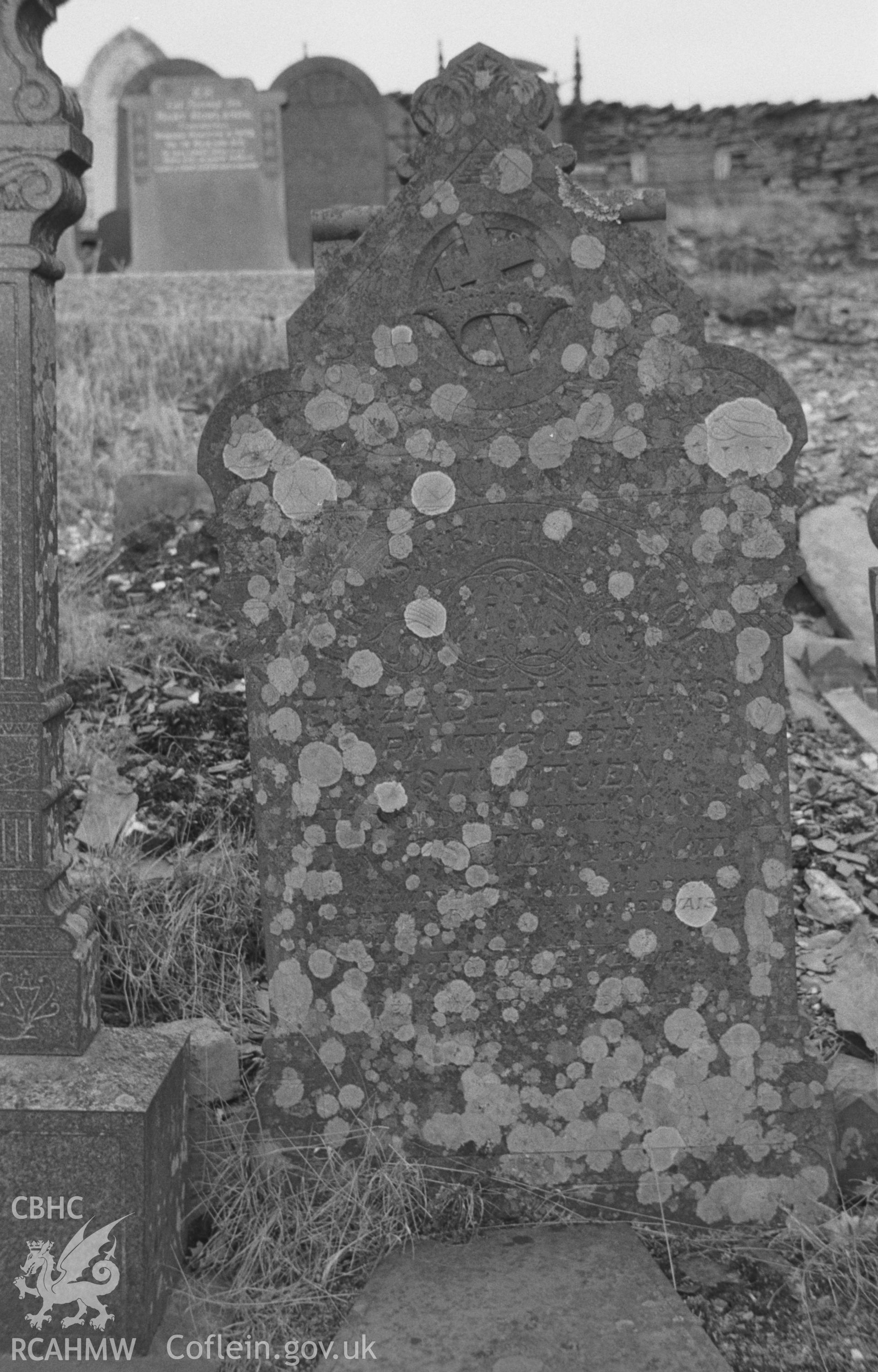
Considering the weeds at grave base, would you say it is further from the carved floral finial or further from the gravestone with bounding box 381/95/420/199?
the gravestone with bounding box 381/95/420/199

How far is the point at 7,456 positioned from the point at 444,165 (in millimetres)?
1056

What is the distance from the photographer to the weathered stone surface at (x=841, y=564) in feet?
21.2

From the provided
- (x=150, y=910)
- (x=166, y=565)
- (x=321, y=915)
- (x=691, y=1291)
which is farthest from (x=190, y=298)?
(x=691, y=1291)

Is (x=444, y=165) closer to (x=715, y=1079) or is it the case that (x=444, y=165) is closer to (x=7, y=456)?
(x=7, y=456)

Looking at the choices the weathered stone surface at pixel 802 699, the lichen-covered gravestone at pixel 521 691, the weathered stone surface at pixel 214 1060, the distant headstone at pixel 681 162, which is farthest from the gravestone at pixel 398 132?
the weathered stone surface at pixel 214 1060

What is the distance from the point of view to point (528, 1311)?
2160 mm

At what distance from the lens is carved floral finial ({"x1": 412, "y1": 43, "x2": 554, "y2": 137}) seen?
7.97 feet

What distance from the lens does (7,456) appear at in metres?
2.24

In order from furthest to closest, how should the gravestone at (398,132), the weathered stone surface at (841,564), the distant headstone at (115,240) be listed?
1. the gravestone at (398,132)
2. the distant headstone at (115,240)
3. the weathered stone surface at (841,564)

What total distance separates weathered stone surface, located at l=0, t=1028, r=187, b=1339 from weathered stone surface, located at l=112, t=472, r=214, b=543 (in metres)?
4.18

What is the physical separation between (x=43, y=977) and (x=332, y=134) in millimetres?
12161

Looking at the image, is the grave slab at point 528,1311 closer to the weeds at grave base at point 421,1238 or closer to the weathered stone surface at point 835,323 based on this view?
the weeds at grave base at point 421,1238

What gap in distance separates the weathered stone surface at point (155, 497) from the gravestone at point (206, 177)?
5.47 meters

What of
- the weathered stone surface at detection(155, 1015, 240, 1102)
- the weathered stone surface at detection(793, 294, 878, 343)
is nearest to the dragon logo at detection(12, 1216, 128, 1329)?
the weathered stone surface at detection(155, 1015, 240, 1102)
